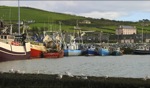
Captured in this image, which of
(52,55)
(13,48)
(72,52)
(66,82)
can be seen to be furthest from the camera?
(72,52)

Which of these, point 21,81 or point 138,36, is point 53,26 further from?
point 21,81

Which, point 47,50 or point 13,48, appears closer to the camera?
point 13,48

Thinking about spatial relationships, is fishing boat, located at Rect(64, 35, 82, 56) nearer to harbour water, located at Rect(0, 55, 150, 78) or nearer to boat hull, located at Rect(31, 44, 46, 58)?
boat hull, located at Rect(31, 44, 46, 58)

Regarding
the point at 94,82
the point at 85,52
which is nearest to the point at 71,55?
the point at 85,52

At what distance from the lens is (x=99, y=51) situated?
118 m

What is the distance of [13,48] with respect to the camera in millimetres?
80188

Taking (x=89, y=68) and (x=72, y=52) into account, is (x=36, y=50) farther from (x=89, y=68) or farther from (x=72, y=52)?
(x=89, y=68)

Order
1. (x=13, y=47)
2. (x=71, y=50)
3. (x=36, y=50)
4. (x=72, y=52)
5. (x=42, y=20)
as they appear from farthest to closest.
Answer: (x=42, y=20) → (x=71, y=50) → (x=72, y=52) → (x=36, y=50) → (x=13, y=47)

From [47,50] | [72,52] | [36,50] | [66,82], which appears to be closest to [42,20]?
[72,52]

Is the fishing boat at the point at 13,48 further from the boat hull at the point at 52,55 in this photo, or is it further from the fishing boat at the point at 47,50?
the boat hull at the point at 52,55

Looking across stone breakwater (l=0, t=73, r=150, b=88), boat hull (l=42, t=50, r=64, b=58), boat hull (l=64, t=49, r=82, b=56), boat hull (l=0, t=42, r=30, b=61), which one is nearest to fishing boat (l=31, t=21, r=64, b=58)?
boat hull (l=42, t=50, r=64, b=58)

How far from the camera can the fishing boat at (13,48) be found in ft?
251

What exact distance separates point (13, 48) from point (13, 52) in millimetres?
725

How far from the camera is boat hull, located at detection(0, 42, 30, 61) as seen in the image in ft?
Result: 250
